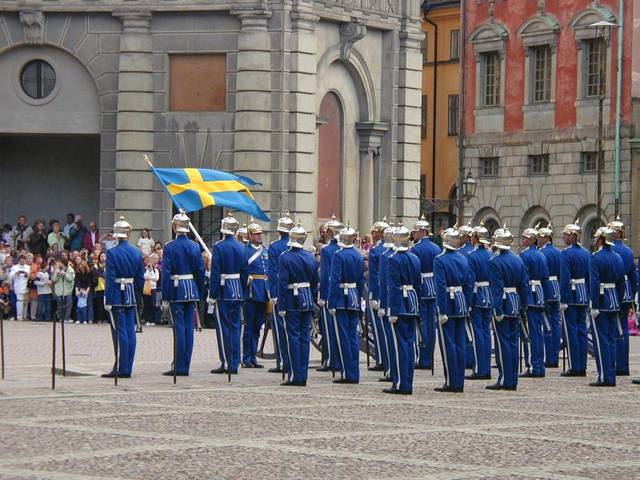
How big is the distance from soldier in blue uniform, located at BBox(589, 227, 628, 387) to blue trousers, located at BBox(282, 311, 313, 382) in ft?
13.0

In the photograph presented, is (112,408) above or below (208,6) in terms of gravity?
below

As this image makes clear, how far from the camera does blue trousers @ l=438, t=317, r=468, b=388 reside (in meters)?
23.9

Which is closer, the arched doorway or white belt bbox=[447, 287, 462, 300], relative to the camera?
white belt bbox=[447, 287, 462, 300]

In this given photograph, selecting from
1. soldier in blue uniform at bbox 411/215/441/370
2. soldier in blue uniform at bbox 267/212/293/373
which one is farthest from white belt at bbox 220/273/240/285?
soldier in blue uniform at bbox 411/215/441/370

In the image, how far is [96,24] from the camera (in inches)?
1671

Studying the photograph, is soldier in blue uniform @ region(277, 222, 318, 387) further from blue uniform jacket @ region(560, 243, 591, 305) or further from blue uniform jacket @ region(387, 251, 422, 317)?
blue uniform jacket @ region(560, 243, 591, 305)

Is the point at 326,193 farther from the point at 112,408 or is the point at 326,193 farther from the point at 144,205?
the point at 112,408

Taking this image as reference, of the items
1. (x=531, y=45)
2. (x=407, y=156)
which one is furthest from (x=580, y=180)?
(x=407, y=156)

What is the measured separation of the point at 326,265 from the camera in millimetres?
26625

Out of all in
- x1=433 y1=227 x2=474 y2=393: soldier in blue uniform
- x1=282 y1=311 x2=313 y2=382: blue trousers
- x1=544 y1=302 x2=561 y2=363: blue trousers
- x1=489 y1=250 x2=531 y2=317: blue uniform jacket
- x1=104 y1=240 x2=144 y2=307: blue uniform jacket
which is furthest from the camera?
x1=544 y1=302 x2=561 y2=363: blue trousers

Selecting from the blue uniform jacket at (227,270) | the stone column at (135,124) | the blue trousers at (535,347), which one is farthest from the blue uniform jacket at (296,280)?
the stone column at (135,124)

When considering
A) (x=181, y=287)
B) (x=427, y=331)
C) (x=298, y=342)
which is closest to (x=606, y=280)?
(x=427, y=331)

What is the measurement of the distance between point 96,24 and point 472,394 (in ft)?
68.5

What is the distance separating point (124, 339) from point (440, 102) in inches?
1957
